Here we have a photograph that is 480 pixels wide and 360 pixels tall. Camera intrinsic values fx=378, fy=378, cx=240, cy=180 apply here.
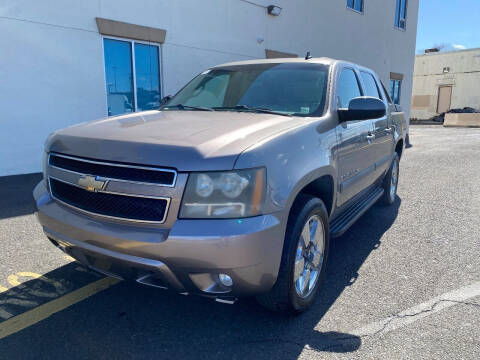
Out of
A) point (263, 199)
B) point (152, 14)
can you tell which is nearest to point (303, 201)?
point (263, 199)

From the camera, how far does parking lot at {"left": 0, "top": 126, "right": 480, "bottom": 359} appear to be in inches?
90.9

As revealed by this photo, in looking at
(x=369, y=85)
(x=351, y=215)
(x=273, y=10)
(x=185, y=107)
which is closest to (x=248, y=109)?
(x=185, y=107)

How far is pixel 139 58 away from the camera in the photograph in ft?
27.2

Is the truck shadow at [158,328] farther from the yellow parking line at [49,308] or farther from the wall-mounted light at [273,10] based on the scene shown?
the wall-mounted light at [273,10]

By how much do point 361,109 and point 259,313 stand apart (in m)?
1.77

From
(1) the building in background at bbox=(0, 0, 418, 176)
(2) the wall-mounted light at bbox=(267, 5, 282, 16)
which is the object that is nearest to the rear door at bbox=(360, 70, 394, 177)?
(1) the building in background at bbox=(0, 0, 418, 176)

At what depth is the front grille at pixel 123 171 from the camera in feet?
6.79

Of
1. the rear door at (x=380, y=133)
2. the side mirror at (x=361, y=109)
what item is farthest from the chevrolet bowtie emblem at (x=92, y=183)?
the rear door at (x=380, y=133)

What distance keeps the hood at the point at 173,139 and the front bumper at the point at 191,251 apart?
356 millimetres

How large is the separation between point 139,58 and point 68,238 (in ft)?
22.1

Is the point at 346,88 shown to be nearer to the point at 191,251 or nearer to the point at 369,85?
the point at 369,85

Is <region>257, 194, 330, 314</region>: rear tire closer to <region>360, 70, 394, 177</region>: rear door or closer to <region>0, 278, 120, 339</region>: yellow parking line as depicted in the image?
<region>0, 278, 120, 339</region>: yellow parking line

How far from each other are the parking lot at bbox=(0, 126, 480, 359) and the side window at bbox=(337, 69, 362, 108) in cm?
150

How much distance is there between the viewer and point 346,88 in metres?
3.68
